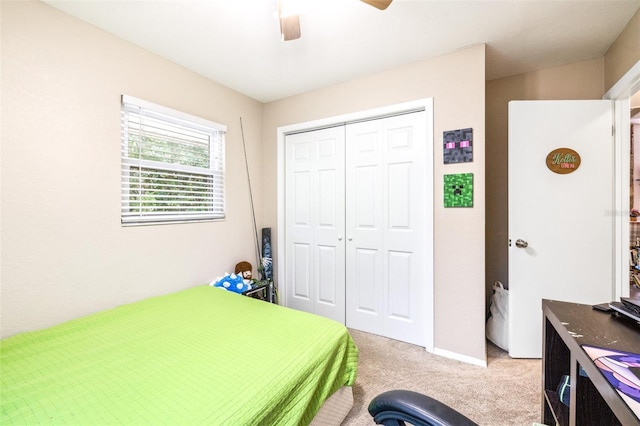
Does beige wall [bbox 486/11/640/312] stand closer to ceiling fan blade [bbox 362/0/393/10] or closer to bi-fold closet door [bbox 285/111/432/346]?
bi-fold closet door [bbox 285/111/432/346]

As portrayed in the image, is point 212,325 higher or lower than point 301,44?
lower

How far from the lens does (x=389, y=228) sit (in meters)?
2.37

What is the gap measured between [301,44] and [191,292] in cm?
211

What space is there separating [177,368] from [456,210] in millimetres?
2029

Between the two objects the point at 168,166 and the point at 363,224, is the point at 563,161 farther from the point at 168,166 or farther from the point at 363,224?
the point at 168,166

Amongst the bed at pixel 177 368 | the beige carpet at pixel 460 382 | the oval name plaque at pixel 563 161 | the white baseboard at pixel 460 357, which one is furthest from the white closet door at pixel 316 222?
the oval name plaque at pixel 563 161

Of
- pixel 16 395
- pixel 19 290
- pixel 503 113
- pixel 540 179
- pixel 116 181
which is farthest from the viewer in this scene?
pixel 503 113

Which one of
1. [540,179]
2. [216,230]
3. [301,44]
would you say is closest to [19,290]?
[216,230]

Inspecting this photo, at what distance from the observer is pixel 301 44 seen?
1.93 metres

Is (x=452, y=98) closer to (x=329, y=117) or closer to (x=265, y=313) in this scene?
(x=329, y=117)

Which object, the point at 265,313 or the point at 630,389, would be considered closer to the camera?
the point at 630,389

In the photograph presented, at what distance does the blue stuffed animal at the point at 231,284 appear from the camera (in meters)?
2.32

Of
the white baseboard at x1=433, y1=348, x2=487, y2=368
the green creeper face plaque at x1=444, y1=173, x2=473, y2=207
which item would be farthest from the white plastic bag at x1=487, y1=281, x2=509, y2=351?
the green creeper face plaque at x1=444, y1=173, x2=473, y2=207

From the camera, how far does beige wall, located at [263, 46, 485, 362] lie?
1.94 m
